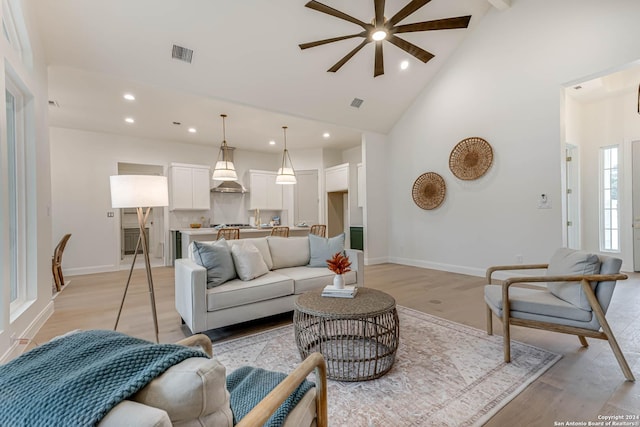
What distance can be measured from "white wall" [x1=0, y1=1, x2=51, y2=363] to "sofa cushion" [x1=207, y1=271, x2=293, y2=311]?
1567 mm

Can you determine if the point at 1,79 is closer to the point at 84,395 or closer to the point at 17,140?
the point at 17,140

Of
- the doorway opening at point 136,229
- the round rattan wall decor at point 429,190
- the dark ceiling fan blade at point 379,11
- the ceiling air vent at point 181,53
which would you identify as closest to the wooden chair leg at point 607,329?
the dark ceiling fan blade at point 379,11

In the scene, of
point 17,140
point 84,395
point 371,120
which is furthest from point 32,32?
point 371,120

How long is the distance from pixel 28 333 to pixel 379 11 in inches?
183

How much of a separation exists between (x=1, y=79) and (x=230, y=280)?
2.37 meters

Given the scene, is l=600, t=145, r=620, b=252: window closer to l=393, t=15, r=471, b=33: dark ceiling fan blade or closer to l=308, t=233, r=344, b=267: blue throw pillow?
l=393, t=15, r=471, b=33: dark ceiling fan blade

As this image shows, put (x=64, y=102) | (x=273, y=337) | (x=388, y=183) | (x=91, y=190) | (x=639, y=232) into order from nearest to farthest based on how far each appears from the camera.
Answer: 1. (x=273, y=337)
2. (x=64, y=102)
3. (x=639, y=232)
4. (x=91, y=190)
5. (x=388, y=183)

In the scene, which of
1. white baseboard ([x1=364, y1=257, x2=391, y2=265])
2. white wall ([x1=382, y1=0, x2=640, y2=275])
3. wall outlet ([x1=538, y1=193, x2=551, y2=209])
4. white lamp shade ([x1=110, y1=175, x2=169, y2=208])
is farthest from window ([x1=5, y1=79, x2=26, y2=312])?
wall outlet ([x1=538, y1=193, x2=551, y2=209])

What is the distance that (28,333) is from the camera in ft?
9.30

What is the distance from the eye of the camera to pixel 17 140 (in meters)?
3.05

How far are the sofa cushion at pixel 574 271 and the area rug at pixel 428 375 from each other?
0.49 m

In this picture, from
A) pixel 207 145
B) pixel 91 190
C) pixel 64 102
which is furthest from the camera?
pixel 207 145

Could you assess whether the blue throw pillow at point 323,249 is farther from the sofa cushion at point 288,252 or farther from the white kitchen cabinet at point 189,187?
the white kitchen cabinet at point 189,187

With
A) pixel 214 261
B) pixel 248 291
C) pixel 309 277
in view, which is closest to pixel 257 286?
pixel 248 291
